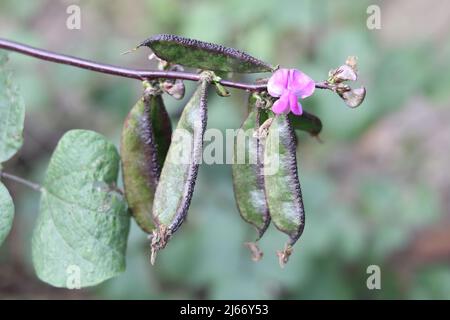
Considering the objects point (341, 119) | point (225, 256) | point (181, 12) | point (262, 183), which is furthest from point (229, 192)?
point (262, 183)

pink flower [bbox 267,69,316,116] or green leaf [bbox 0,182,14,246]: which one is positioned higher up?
pink flower [bbox 267,69,316,116]

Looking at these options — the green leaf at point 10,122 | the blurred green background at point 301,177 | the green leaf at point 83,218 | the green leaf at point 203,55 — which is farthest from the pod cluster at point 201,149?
the blurred green background at point 301,177

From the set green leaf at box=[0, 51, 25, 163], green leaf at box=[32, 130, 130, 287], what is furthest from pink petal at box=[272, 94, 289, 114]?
green leaf at box=[0, 51, 25, 163]

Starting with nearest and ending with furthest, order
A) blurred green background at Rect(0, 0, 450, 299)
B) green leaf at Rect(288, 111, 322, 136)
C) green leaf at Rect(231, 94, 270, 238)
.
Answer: green leaf at Rect(231, 94, 270, 238) < green leaf at Rect(288, 111, 322, 136) < blurred green background at Rect(0, 0, 450, 299)

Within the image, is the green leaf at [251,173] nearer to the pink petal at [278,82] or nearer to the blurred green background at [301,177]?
the pink petal at [278,82]

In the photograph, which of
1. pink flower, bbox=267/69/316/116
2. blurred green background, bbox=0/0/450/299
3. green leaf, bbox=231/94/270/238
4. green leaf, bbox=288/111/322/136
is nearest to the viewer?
pink flower, bbox=267/69/316/116

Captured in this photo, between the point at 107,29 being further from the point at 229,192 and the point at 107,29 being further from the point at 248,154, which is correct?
the point at 248,154

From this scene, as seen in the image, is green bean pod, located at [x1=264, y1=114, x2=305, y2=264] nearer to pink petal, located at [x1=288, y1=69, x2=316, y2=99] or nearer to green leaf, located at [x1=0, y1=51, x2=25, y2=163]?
pink petal, located at [x1=288, y1=69, x2=316, y2=99]

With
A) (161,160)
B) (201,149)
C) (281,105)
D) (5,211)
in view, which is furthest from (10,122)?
(281,105)
